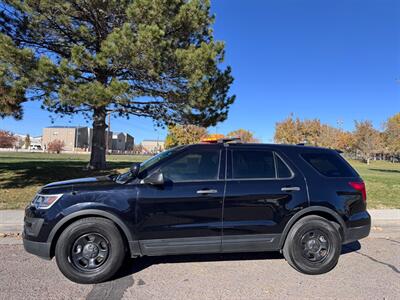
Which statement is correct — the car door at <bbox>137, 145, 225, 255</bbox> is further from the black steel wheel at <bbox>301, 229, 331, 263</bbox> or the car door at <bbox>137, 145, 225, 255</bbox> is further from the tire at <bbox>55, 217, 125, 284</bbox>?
the black steel wheel at <bbox>301, 229, 331, 263</bbox>

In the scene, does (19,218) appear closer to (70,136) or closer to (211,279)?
(211,279)

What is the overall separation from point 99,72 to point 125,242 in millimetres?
9767

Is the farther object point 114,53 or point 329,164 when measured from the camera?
point 114,53

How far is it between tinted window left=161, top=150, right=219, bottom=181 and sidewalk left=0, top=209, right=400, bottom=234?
4.12 metres

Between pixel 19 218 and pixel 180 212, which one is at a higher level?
pixel 180 212

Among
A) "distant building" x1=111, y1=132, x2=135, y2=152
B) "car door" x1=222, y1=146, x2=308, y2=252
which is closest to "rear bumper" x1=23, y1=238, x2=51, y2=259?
"car door" x1=222, y1=146, x2=308, y2=252

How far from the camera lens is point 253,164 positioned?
5.11 meters

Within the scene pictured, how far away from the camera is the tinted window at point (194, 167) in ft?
15.8

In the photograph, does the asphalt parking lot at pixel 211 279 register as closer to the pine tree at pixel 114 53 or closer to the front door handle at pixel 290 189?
the front door handle at pixel 290 189

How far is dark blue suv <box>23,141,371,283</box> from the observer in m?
4.47

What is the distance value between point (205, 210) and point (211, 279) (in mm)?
871

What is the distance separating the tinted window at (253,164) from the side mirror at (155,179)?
1.05 meters

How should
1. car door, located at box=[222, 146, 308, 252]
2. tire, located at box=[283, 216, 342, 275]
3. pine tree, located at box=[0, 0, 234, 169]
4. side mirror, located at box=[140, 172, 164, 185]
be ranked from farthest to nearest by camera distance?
pine tree, located at box=[0, 0, 234, 169] < tire, located at box=[283, 216, 342, 275] < car door, located at box=[222, 146, 308, 252] < side mirror, located at box=[140, 172, 164, 185]

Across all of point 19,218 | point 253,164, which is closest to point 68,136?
point 19,218
